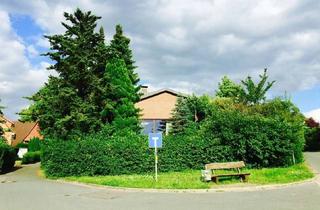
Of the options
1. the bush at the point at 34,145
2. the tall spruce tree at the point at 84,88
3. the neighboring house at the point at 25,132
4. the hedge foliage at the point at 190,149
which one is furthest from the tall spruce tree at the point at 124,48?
the neighboring house at the point at 25,132

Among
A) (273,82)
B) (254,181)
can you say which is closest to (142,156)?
(254,181)

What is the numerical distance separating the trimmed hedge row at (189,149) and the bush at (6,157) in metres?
6.10

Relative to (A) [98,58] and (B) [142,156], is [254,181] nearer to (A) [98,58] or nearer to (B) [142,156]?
(B) [142,156]

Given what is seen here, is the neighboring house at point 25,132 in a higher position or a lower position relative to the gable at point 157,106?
higher

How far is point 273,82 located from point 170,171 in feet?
67.1

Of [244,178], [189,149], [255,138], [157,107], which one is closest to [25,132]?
[157,107]

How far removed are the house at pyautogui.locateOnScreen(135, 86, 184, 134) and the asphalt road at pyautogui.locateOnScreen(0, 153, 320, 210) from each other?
29.2m

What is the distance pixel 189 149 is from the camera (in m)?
26.7

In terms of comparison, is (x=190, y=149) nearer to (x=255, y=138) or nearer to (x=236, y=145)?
(x=236, y=145)

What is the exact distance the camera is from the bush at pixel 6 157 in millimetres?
31453

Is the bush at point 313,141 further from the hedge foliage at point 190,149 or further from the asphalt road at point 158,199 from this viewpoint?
the asphalt road at point 158,199

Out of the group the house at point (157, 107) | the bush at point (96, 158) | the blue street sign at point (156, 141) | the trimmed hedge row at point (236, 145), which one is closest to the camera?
the blue street sign at point (156, 141)

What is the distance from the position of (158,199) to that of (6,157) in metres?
21.7

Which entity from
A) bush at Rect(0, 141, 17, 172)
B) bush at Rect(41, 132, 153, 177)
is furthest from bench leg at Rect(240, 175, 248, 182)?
bush at Rect(0, 141, 17, 172)
